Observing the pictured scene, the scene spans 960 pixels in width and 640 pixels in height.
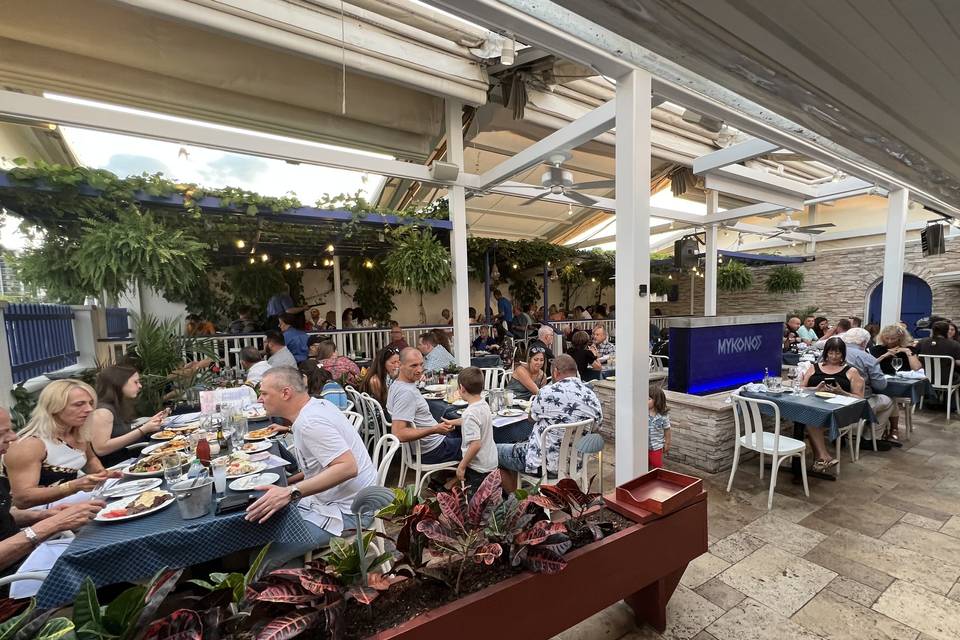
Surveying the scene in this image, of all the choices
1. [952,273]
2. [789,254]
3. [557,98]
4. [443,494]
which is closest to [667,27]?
[443,494]

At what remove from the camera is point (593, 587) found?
1480 millimetres

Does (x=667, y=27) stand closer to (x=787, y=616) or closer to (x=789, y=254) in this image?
(x=787, y=616)

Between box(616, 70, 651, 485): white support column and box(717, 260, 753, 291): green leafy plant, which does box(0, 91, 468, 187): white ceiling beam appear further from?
box(717, 260, 753, 291): green leafy plant

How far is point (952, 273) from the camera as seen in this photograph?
8.80 metres

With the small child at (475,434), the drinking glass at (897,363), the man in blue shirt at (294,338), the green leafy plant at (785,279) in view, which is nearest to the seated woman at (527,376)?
the small child at (475,434)

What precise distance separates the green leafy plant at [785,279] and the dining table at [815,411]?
977cm

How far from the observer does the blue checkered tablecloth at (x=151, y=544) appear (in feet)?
4.59

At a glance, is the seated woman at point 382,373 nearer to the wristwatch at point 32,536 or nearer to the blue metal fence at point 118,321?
the wristwatch at point 32,536

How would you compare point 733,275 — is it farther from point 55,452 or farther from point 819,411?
point 55,452

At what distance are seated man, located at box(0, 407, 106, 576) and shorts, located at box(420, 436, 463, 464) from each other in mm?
2022

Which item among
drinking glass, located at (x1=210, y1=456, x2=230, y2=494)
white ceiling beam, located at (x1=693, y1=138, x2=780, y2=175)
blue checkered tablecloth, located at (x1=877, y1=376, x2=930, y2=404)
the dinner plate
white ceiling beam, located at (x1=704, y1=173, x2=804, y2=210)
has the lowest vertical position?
blue checkered tablecloth, located at (x1=877, y1=376, x2=930, y2=404)

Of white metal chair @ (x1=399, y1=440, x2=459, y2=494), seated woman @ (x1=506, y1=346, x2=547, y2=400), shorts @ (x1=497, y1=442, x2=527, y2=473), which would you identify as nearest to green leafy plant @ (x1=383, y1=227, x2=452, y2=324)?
seated woman @ (x1=506, y1=346, x2=547, y2=400)

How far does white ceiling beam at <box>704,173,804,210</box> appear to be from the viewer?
4621 mm

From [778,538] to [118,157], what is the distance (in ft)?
22.2
